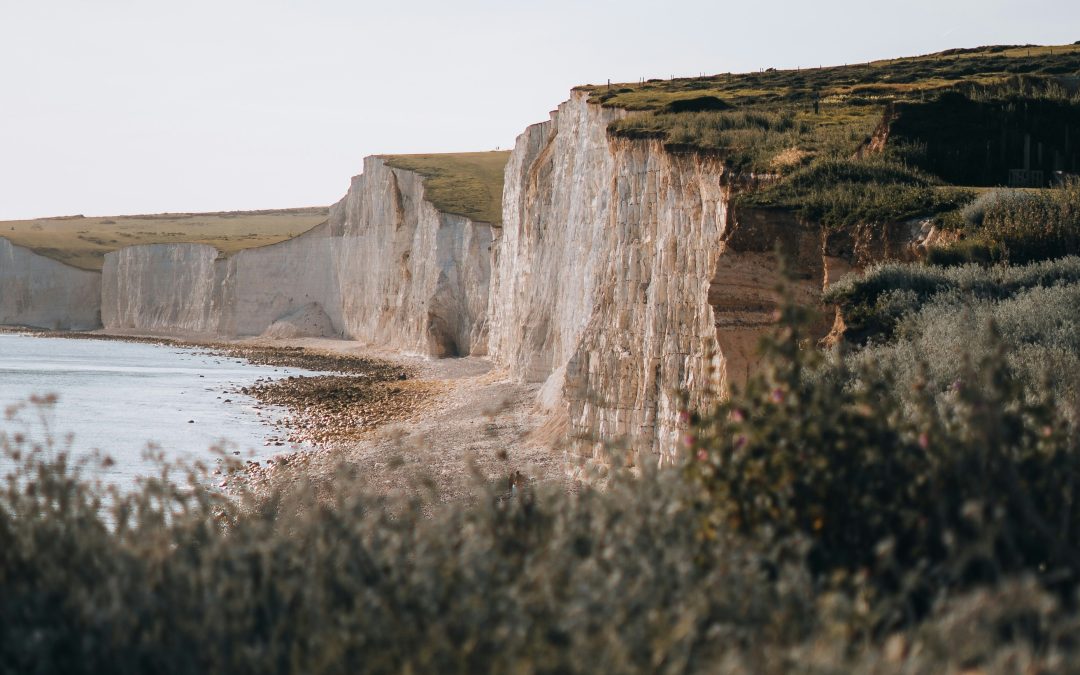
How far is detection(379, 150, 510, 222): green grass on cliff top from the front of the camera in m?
63.4

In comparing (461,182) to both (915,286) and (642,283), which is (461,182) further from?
(915,286)

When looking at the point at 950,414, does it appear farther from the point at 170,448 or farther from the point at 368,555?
the point at 170,448

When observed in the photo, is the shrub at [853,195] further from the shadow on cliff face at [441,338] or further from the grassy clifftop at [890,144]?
the shadow on cliff face at [441,338]

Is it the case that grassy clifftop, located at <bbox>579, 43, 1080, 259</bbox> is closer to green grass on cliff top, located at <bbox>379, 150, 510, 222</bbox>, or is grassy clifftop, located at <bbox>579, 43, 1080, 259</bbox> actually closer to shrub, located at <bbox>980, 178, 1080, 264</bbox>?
shrub, located at <bbox>980, 178, 1080, 264</bbox>

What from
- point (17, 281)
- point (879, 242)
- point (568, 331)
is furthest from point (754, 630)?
point (17, 281)

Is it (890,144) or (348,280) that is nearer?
(890,144)

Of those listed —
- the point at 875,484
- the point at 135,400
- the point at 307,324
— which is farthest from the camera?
the point at 307,324

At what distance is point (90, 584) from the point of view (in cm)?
521

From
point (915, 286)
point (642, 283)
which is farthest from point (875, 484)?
point (642, 283)

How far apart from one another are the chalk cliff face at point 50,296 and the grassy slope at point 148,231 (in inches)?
68.8

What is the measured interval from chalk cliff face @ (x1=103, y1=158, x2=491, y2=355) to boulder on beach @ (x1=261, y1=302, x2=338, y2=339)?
0.31 ft

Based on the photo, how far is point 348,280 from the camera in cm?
7550

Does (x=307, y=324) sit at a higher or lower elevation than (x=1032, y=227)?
lower

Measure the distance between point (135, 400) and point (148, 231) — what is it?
10607 centimetres
